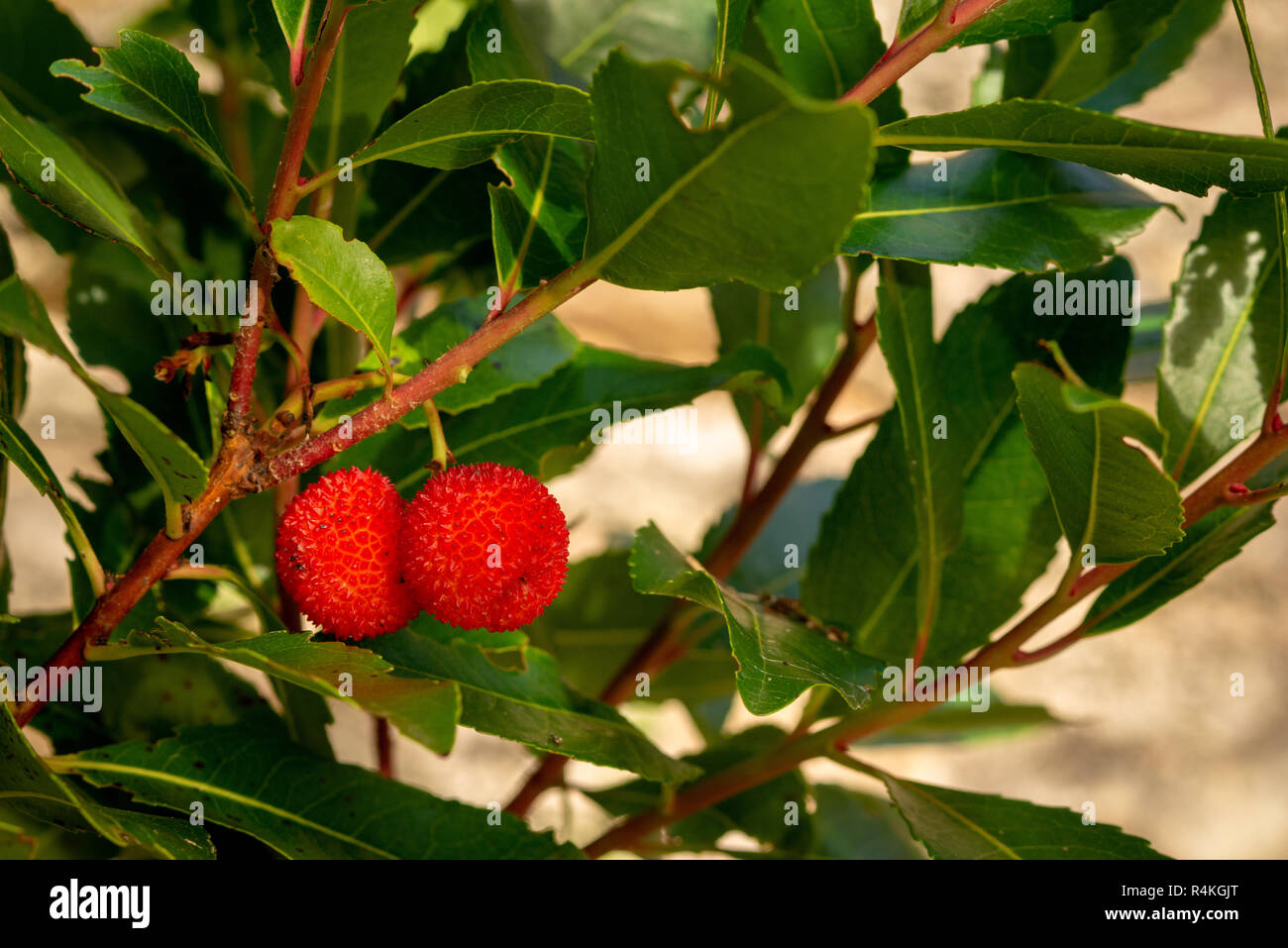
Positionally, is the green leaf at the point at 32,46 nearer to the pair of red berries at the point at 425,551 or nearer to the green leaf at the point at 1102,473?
the pair of red berries at the point at 425,551

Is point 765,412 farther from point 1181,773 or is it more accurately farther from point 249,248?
point 1181,773

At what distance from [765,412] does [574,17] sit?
0.25 meters

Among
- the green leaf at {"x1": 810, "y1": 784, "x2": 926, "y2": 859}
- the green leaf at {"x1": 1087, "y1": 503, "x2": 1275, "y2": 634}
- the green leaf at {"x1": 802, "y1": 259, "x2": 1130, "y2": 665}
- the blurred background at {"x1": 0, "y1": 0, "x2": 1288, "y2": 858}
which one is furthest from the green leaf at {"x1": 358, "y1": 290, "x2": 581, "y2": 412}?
the blurred background at {"x1": 0, "y1": 0, "x2": 1288, "y2": 858}

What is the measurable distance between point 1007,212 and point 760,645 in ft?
0.70

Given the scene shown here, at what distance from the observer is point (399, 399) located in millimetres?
333

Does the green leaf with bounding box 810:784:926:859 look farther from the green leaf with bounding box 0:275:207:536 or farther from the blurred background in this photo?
the blurred background

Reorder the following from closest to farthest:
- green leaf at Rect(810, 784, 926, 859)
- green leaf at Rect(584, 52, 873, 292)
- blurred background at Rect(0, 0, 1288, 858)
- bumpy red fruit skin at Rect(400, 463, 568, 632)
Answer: green leaf at Rect(584, 52, 873, 292), bumpy red fruit skin at Rect(400, 463, 568, 632), green leaf at Rect(810, 784, 926, 859), blurred background at Rect(0, 0, 1288, 858)

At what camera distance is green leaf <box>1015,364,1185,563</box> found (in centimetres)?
35

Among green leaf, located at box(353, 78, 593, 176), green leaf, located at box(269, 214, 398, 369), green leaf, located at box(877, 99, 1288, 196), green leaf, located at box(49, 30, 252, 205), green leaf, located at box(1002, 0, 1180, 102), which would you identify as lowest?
green leaf, located at box(269, 214, 398, 369)

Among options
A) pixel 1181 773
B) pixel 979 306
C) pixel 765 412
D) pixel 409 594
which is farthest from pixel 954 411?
pixel 1181 773

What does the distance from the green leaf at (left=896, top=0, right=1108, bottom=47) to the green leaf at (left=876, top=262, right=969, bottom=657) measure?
106 mm

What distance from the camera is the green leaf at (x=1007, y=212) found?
42 centimetres

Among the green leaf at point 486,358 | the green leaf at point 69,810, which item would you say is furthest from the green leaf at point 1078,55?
the green leaf at point 69,810

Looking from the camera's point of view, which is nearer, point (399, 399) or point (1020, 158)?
point (399, 399)
